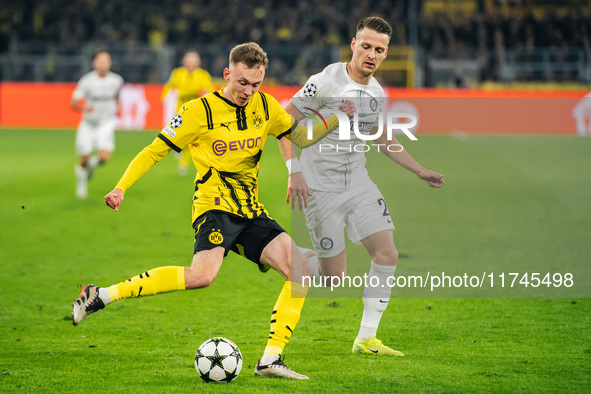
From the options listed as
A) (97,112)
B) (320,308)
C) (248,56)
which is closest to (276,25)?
(97,112)

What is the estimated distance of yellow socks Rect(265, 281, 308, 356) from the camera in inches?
189

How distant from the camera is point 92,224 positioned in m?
11.0

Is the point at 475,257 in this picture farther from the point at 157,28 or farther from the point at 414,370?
the point at 157,28

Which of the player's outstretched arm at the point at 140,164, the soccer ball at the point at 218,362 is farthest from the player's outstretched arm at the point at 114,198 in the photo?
the soccer ball at the point at 218,362

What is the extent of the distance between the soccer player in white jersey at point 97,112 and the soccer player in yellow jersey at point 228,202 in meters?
8.29

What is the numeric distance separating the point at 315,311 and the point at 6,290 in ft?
9.66

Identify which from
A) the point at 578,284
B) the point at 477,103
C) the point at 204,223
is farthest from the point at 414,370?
the point at 477,103

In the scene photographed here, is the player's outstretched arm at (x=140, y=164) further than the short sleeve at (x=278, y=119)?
No

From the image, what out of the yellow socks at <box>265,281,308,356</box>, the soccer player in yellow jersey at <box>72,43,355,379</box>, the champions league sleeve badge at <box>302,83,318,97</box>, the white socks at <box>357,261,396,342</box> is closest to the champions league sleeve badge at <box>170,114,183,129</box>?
the soccer player in yellow jersey at <box>72,43,355,379</box>

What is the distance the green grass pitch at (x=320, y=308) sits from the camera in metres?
4.78

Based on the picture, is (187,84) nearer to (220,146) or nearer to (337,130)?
(337,130)

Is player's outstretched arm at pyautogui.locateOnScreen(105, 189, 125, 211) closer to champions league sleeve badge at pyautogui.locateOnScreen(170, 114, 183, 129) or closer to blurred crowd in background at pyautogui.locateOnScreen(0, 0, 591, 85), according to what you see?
champions league sleeve badge at pyautogui.locateOnScreen(170, 114, 183, 129)

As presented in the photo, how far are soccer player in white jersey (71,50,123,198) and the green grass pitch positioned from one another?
0.85 m

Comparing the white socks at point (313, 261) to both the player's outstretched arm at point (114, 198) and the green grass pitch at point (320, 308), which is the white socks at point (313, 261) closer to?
the green grass pitch at point (320, 308)
